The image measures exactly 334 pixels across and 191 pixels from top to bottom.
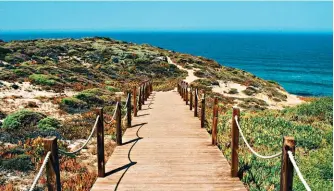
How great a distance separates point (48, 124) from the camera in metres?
13.1

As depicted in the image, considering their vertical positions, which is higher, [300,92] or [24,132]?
[24,132]

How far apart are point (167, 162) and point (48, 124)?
664 centimetres

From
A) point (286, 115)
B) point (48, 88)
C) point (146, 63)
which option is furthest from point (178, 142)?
point (146, 63)

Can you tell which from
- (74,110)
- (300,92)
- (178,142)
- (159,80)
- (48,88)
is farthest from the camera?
(300,92)

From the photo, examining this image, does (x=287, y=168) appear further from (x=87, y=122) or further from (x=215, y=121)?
(x=87, y=122)

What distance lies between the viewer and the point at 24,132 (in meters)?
11.9

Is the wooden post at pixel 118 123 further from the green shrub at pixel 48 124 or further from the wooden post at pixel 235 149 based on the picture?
the green shrub at pixel 48 124

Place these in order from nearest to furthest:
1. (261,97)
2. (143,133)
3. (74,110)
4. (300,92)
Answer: (143,133), (74,110), (261,97), (300,92)

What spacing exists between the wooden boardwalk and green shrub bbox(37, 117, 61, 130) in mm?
3059

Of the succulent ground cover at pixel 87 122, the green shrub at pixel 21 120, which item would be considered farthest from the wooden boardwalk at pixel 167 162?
the green shrub at pixel 21 120

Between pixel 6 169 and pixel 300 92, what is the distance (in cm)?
5617

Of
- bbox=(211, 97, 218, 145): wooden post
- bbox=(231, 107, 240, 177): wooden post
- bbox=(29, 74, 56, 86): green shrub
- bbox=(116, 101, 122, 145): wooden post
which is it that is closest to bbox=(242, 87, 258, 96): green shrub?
bbox=(29, 74, 56, 86): green shrub

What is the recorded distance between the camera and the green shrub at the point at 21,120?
12.8 metres

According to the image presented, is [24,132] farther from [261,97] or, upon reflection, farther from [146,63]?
[146,63]
